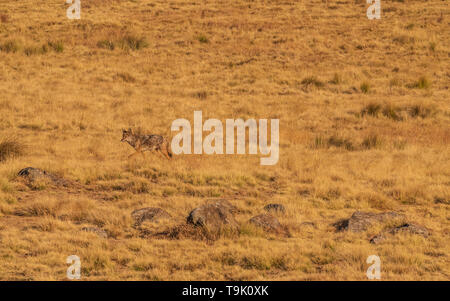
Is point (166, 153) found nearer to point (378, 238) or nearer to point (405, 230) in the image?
point (378, 238)

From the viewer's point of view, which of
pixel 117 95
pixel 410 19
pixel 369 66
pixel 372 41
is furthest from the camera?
pixel 410 19

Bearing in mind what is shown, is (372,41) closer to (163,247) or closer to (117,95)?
(117,95)

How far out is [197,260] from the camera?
26.2 ft

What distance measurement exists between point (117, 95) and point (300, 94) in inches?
277

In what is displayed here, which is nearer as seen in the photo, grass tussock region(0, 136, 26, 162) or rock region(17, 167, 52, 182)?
rock region(17, 167, 52, 182)

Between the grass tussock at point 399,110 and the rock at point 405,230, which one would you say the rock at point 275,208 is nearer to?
the rock at point 405,230

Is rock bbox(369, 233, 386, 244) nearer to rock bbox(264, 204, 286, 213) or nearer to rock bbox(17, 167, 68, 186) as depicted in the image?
rock bbox(264, 204, 286, 213)

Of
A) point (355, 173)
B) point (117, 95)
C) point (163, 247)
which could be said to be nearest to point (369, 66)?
point (117, 95)

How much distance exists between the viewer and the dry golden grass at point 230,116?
827 centimetres

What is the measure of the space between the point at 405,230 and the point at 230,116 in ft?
37.0

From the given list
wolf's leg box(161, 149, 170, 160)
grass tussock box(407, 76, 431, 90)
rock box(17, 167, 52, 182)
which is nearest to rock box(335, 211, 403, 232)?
wolf's leg box(161, 149, 170, 160)

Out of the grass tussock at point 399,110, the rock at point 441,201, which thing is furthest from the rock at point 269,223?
the grass tussock at point 399,110

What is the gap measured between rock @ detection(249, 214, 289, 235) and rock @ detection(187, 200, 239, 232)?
362 millimetres

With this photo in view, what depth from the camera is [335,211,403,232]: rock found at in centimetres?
940
